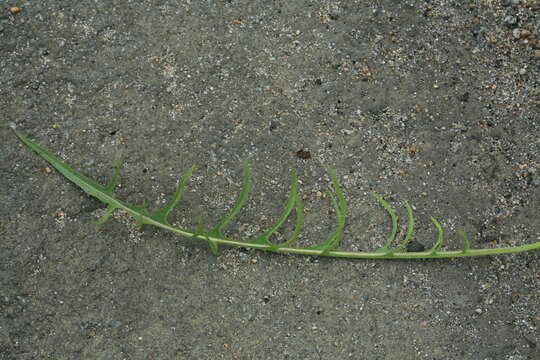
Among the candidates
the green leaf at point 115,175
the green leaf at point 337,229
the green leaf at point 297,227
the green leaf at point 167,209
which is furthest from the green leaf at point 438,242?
the green leaf at point 115,175

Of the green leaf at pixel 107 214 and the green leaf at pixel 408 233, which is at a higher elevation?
the green leaf at pixel 408 233

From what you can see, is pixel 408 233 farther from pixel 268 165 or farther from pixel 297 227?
pixel 268 165

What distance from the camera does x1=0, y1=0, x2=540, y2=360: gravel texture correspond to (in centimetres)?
188

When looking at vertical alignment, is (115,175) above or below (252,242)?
above

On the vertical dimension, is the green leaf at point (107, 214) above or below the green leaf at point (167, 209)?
below

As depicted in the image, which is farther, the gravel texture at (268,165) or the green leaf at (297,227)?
the gravel texture at (268,165)

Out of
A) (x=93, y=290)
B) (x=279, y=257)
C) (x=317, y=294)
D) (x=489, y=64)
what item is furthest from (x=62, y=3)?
(x=489, y=64)

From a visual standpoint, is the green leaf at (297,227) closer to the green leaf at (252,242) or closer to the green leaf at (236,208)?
the green leaf at (252,242)

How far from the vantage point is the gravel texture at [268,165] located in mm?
1883

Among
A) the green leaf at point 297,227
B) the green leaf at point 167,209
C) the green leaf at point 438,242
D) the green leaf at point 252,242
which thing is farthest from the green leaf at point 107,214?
the green leaf at point 438,242

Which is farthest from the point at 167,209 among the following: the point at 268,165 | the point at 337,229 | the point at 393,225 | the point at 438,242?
the point at 438,242

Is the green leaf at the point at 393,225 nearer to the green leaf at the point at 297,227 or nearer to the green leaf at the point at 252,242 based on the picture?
the green leaf at the point at 252,242

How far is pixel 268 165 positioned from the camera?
1991 millimetres

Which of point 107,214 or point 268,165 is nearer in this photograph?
point 107,214
